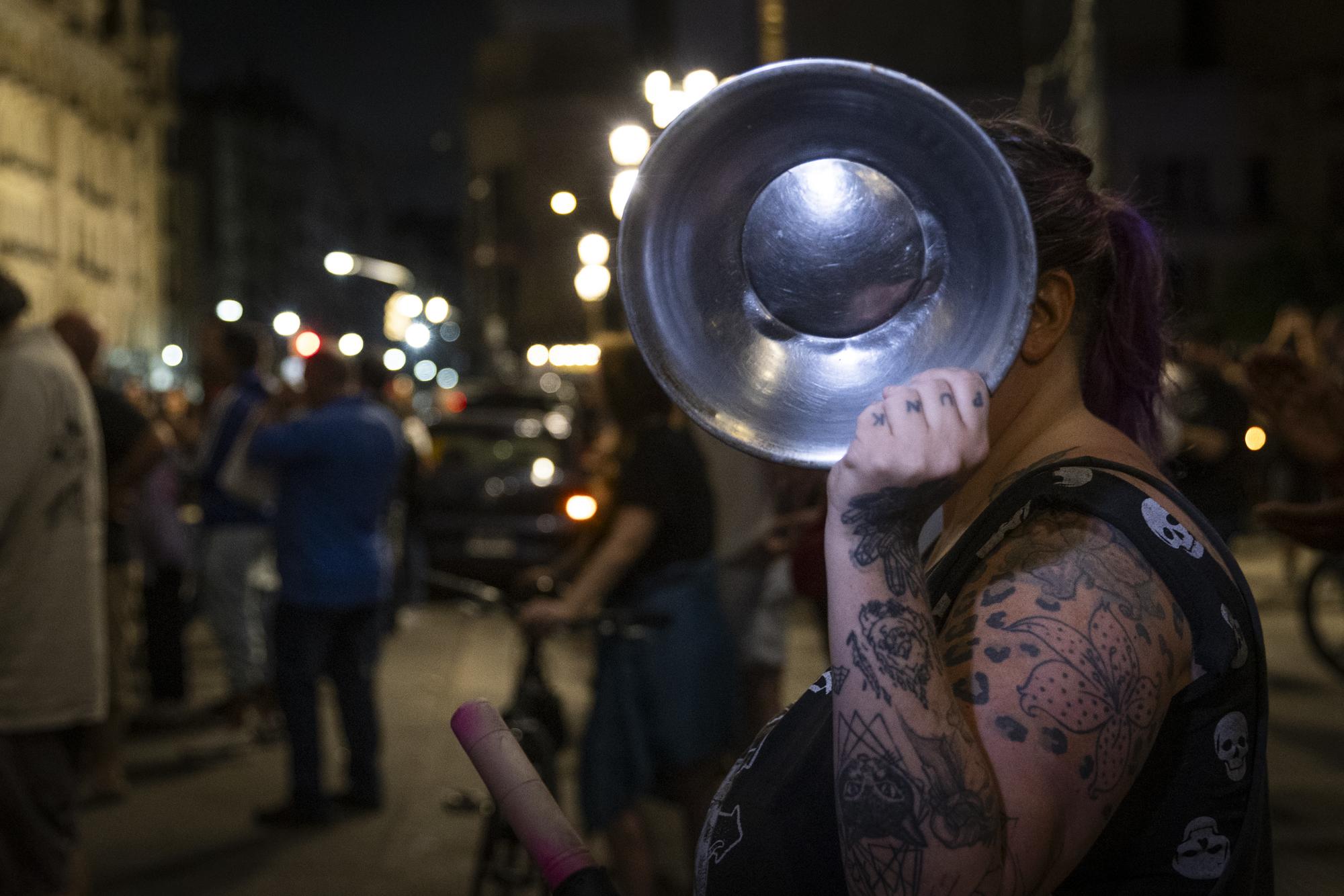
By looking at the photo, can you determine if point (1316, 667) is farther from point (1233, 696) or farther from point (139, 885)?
point (1233, 696)

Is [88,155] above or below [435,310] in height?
above

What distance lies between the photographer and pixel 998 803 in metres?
1.29

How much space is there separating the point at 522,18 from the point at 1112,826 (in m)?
63.6

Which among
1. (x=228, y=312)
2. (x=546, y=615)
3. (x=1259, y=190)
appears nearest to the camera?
(x=546, y=615)

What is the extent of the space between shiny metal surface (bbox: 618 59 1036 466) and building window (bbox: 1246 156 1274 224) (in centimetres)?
4211

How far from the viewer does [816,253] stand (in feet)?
4.74

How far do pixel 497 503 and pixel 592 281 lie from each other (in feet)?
8.78

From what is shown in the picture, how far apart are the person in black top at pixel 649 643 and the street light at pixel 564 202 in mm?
1222

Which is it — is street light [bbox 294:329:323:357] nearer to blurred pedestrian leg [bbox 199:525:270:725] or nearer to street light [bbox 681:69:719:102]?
blurred pedestrian leg [bbox 199:525:270:725]

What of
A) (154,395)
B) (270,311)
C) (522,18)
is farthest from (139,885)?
(270,311)

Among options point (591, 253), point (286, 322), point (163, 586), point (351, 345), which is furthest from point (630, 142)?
point (286, 322)

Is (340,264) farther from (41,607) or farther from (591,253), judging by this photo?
(41,607)

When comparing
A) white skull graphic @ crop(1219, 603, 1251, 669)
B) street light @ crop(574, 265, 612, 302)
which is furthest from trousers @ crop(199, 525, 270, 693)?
white skull graphic @ crop(1219, 603, 1251, 669)

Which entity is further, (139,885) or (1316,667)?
(1316,667)
